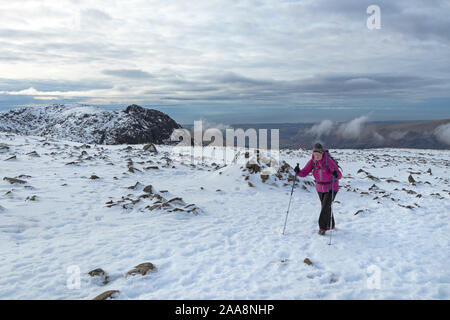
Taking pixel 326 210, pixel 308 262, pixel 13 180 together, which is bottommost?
pixel 308 262

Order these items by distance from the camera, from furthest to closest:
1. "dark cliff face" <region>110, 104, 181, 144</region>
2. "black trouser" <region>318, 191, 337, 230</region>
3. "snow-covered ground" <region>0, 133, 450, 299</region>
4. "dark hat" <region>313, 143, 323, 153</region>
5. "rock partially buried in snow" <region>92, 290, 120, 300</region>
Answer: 1. "dark cliff face" <region>110, 104, 181, 144</region>
2. "black trouser" <region>318, 191, 337, 230</region>
3. "dark hat" <region>313, 143, 323, 153</region>
4. "snow-covered ground" <region>0, 133, 450, 299</region>
5. "rock partially buried in snow" <region>92, 290, 120, 300</region>

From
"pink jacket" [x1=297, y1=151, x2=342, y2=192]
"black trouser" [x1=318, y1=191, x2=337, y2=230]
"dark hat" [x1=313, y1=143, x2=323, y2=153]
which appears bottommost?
"black trouser" [x1=318, y1=191, x2=337, y2=230]

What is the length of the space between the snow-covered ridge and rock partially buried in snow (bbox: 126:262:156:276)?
48.1m

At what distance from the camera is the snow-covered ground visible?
5.75 m

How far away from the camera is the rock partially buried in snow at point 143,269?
239 inches

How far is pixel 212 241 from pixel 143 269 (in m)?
2.61

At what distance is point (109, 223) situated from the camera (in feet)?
31.1

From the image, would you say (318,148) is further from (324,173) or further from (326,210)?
(326,210)

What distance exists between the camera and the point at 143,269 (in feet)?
20.2

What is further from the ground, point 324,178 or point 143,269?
point 324,178

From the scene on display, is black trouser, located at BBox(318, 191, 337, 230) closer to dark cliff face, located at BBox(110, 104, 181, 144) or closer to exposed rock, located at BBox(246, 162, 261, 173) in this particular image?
exposed rock, located at BBox(246, 162, 261, 173)

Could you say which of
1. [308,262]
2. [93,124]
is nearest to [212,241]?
[308,262]

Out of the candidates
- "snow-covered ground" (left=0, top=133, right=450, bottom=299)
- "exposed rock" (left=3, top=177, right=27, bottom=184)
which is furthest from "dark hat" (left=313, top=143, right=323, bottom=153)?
"exposed rock" (left=3, top=177, right=27, bottom=184)
